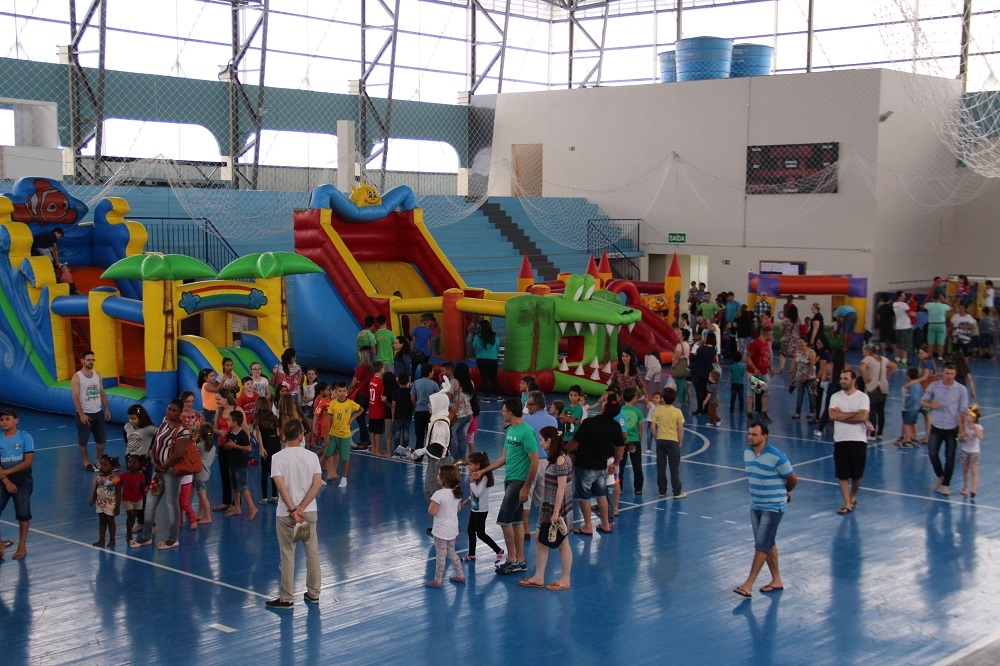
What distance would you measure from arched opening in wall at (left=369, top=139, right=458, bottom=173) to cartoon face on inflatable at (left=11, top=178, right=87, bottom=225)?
12.8 meters

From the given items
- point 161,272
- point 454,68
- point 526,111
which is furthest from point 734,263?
point 161,272

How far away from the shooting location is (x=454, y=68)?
3008 cm

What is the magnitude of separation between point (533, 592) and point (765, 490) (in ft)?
6.08

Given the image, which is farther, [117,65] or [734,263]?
[734,263]

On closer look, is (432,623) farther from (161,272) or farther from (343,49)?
(343,49)

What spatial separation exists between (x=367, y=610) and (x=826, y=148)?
1992 centimetres

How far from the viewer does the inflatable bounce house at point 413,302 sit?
16312 millimetres

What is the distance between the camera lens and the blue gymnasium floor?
7.13 metres

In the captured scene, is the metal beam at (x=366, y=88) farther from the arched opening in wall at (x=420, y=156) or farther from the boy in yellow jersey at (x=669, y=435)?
the boy in yellow jersey at (x=669, y=435)

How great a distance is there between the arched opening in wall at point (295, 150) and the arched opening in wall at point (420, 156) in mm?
1230

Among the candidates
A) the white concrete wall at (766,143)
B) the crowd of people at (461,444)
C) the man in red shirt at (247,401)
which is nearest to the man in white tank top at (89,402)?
the crowd of people at (461,444)

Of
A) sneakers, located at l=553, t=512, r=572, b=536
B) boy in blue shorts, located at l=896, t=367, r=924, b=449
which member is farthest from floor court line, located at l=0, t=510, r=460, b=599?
boy in blue shorts, located at l=896, t=367, r=924, b=449

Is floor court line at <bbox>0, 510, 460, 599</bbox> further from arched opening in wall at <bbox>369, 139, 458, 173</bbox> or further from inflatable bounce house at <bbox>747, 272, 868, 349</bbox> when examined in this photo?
arched opening in wall at <bbox>369, 139, 458, 173</bbox>

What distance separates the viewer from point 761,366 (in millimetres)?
14867
